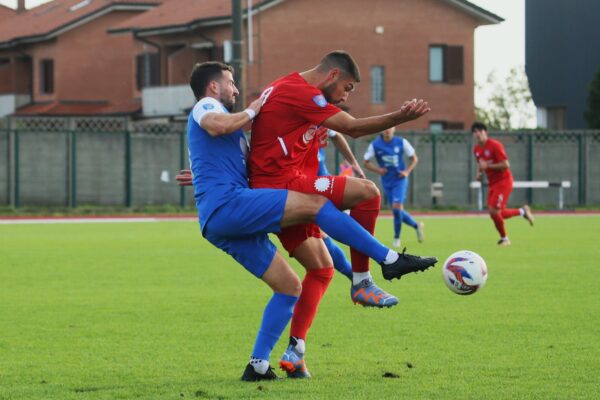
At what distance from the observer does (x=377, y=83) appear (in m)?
50.7

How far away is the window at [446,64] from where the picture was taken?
5106cm

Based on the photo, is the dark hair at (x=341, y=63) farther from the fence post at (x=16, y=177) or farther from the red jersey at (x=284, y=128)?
the fence post at (x=16, y=177)

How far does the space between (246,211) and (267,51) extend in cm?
4098

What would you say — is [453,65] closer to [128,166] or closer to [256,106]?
[128,166]

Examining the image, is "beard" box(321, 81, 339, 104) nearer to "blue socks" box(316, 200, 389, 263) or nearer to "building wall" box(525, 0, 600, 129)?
"blue socks" box(316, 200, 389, 263)

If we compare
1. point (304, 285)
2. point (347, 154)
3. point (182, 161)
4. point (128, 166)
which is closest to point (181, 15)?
point (182, 161)

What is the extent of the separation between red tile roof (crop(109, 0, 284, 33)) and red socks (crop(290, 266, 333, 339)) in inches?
1571

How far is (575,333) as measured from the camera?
10414 millimetres

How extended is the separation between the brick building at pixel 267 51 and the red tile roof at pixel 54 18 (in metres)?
0.13

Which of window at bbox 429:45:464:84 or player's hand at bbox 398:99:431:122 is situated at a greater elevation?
window at bbox 429:45:464:84

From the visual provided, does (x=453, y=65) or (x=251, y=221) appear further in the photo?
(x=453, y=65)

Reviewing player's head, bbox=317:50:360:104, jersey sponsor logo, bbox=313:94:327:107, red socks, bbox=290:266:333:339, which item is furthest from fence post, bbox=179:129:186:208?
jersey sponsor logo, bbox=313:94:327:107

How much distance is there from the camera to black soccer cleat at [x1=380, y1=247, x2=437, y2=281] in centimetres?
797

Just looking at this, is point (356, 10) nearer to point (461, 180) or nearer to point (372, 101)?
point (372, 101)
